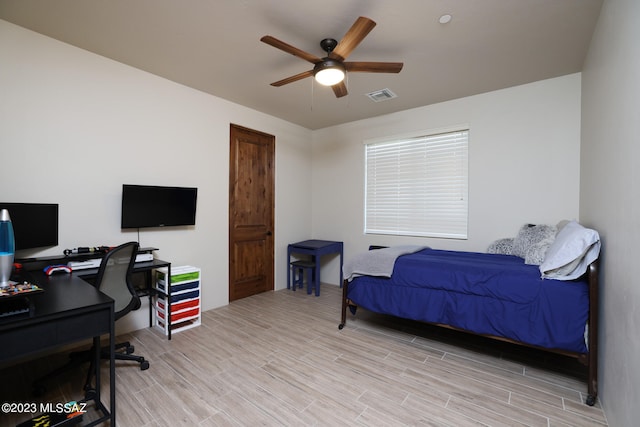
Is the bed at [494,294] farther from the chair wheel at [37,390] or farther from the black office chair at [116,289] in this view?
the chair wheel at [37,390]

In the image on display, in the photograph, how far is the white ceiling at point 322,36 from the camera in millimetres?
2059

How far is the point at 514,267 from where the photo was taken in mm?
2479

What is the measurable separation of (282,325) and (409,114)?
3274 mm

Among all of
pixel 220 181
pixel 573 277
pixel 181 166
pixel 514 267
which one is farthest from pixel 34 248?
pixel 573 277

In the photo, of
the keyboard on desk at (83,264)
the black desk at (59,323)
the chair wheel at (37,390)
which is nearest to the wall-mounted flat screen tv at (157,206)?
the keyboard on desk at (83,264)

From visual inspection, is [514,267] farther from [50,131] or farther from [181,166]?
[50,131]

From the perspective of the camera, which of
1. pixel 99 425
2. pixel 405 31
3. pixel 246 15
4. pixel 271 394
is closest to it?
pixel 99 425

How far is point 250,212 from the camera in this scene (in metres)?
4.28

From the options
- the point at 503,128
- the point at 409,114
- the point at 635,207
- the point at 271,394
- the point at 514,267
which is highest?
the point at 409,114

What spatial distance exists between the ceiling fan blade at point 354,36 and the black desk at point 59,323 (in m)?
2.16

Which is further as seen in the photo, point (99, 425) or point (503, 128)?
point (503, 128)

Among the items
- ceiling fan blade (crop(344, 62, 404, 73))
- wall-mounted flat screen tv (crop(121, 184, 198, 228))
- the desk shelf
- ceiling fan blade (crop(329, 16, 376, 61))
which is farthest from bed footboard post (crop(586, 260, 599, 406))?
wall-mounted flat screen tv (crop(121, 184, 198, 228))

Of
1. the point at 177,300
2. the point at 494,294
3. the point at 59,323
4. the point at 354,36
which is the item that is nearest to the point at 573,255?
the point at 494,294

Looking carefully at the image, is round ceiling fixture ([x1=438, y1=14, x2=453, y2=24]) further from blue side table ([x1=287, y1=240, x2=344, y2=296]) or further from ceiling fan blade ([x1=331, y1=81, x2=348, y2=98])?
blue side table ([x1=287, y1=240, x2=344, y2=296])
